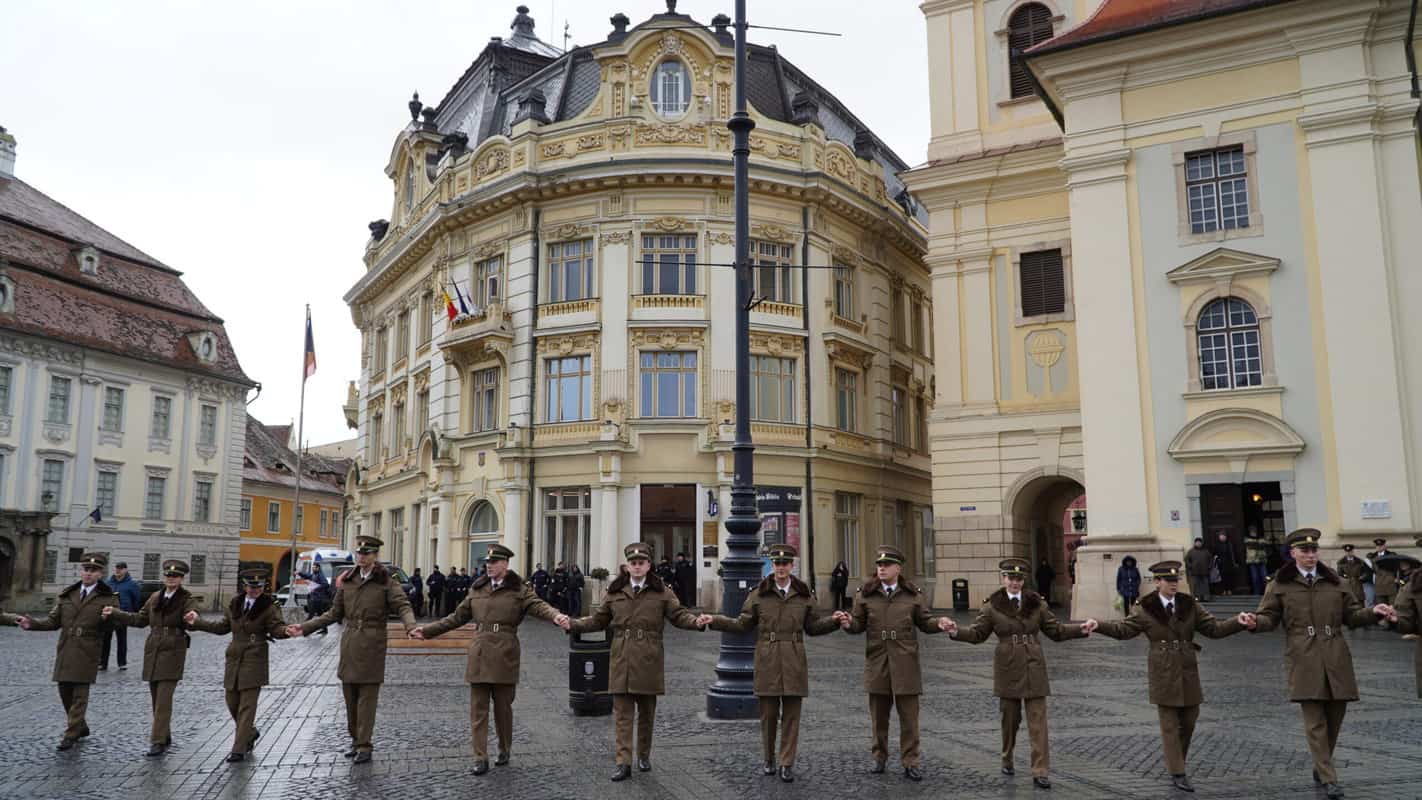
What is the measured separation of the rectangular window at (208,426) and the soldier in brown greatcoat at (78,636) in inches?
1707

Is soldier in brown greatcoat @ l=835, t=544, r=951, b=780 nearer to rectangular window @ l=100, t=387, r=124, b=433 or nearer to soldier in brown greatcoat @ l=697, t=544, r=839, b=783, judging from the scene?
soldier in brown greatcoat @ l=697, t=544, r=839, b=783

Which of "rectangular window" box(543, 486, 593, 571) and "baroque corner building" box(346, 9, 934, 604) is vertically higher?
"baroque corner building" box(346, 9, 934, 604)

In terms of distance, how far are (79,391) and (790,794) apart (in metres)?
45.1

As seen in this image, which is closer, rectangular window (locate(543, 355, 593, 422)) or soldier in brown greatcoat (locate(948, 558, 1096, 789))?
soldier in brown greatcoat (locate(948, 558, 1096, 789))

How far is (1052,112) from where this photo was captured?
92.5 ft

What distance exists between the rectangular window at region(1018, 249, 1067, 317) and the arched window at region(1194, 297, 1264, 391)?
5.63 m

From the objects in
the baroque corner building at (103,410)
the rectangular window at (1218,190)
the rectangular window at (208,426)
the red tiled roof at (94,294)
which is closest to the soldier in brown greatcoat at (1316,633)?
the rectangular window at (1218,190)

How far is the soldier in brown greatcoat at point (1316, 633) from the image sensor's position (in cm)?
821

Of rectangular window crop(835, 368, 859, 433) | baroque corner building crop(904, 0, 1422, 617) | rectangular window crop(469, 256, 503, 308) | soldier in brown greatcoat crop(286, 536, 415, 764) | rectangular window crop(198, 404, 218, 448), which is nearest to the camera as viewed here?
soldier in brown greatcoat crop(286, 536, 415, 764)

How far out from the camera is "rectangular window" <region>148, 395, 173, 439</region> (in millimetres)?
48500

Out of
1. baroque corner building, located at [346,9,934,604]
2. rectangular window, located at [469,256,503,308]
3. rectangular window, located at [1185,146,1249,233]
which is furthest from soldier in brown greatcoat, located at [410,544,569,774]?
rectangular window, located at [469,256,503,308]

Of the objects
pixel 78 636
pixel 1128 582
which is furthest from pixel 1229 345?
pixel 78 636

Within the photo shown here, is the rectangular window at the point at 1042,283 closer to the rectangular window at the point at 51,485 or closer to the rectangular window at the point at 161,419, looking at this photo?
the rectangular window at the point at 51,485

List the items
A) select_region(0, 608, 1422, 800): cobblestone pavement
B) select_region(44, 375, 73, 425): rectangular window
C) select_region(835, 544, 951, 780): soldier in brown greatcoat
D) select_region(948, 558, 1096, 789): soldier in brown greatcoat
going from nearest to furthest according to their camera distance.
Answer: select_region(0, 608, 1422, 800): cobblestone pavement < select_region(948, 558, 1096, 789): soldier in brown greatcoat < select_region(835, 544, 951, 780): soldier in brown greatcoat < select_region(44, 375, 73, 425): rectangular window
